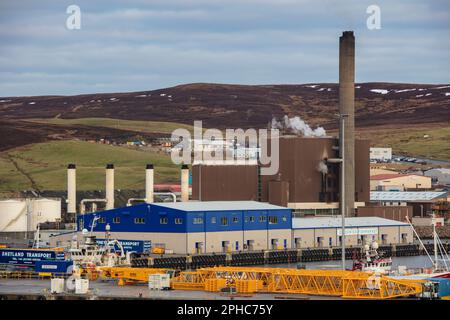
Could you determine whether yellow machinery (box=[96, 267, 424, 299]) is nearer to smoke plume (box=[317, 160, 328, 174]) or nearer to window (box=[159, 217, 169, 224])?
window (box=[159, 217, 169, 224])

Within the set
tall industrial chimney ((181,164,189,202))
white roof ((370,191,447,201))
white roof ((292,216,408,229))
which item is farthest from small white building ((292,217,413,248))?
white roof ((370,191,447,201))

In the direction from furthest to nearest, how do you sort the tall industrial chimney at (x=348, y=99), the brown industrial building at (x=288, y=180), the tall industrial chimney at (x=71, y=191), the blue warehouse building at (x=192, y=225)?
the tall industrial chimney at (x=71, y=191), the tall industrial chimney at (x=348, y=99), the brown industrial building at (x=288, y=180), the blue warehouse building at (x=192, y=225)

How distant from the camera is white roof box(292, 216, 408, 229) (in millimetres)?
131125

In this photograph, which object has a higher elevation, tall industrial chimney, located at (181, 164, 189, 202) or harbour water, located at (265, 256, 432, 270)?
tall industrial chimney, located at (181, 164, 189, 202)

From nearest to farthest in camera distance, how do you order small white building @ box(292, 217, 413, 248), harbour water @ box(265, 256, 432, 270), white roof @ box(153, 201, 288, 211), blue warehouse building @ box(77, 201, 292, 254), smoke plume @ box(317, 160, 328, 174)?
1. harbour water @ box(265, 256, 432, 270)
2. blue warehouse building @ box(77, 201, 292, 254)
3. white roof @ box(153, 201, 288, 211)
4. small white building @ box(292, 217, 413, 248)
5. smoke plume @ box(317, 160, 328, 174)

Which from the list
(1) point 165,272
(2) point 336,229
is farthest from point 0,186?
(1) point 165,272

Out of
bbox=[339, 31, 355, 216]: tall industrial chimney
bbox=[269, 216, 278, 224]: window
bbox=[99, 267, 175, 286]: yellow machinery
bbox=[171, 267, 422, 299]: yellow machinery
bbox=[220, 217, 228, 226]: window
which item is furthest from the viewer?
bbox=[339, 31, 355, 216]: tall industrial chimney

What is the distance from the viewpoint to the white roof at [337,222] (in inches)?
5162

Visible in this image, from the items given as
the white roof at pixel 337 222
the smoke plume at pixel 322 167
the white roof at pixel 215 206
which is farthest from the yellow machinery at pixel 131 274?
the smoke plume at pixel 322 167

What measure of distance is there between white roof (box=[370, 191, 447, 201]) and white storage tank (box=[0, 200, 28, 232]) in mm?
46519

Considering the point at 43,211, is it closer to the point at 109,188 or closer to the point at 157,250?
the point at 109,188

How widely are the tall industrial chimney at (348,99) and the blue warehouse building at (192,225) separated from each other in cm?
2546

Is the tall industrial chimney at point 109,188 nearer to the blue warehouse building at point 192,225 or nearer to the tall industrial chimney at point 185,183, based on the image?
the tall industrial chimney at point 185,183

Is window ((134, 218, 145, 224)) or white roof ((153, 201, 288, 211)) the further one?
white roof ((153, 201, 288, 211))
